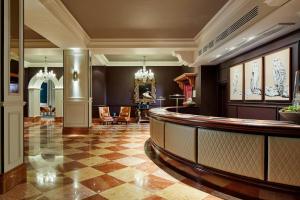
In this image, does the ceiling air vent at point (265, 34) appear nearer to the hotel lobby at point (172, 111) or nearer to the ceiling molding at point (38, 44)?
the hotel lobby at point (172, 111)

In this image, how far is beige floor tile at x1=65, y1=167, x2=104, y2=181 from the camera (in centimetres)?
353

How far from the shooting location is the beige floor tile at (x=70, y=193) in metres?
2.81

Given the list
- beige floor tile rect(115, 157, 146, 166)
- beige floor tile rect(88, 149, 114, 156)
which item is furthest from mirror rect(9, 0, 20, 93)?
beige floor tile rect(88, 149, 114, 156)

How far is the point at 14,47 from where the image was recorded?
323 cm

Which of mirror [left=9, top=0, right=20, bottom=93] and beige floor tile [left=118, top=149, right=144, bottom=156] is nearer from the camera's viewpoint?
mirror [left=9, top=0, right=20, bottom=93]

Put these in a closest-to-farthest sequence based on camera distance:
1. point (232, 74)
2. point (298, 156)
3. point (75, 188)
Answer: point (298, 156) < point (75, 188) < point (232, 74)

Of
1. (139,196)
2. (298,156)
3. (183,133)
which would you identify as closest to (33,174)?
(139,196)

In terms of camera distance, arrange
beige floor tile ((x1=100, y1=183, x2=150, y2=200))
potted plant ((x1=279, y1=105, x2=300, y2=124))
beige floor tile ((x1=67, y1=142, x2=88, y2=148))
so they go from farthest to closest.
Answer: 1. beige floor tile ((x1=67, y1=142, x2=88, y2=148))
2. beige floor tile ((x1=100, y1=183, x2=150, y2=200))
3. potted plant ((x1=279, y1=105, x2=300, y2=124))

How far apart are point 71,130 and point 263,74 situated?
6159 millimetres

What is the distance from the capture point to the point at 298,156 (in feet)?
8.24

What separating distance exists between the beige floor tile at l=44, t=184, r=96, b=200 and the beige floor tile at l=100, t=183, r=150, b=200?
0.73 ft

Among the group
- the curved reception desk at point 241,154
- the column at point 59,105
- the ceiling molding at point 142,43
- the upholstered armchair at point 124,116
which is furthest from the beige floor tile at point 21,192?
the column at point 59,105

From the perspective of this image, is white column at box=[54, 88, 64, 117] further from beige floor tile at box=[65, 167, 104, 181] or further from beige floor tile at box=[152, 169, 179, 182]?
beige floor tile at box=[152, 169, 179, 182]

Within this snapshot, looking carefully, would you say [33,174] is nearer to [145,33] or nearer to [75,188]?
[75,188]
